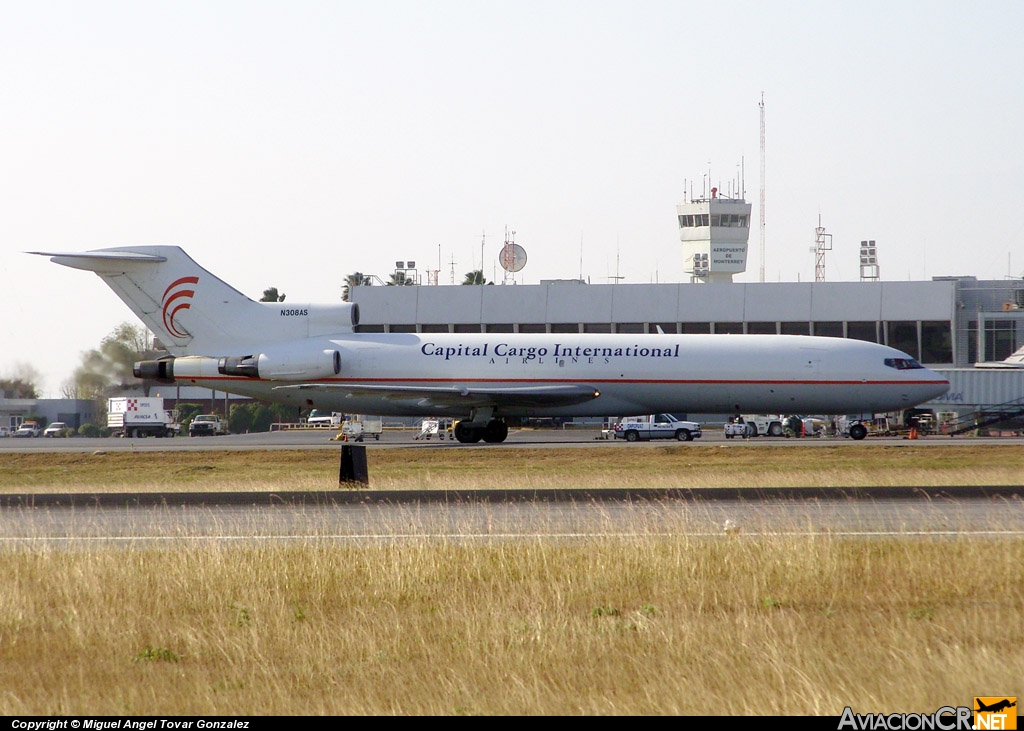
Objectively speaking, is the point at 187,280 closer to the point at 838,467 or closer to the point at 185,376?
the point at 185,376

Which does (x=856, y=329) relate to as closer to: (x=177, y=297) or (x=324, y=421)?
(x=324, y=421)

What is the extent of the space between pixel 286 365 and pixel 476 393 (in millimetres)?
7494

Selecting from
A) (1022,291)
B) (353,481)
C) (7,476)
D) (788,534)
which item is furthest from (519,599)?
(1022,291)

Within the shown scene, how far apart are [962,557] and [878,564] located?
1.04 meters

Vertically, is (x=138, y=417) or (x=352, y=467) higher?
(x=352, y=467)

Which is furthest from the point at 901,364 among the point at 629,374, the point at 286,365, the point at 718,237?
the point at 718,237

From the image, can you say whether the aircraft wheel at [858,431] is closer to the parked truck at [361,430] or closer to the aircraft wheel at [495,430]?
the aircraft wheel at [495,430]

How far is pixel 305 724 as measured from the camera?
23.3 feet

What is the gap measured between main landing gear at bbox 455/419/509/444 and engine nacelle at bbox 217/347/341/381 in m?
5.32

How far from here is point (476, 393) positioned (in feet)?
138

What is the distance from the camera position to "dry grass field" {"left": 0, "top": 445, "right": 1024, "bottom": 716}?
25.0ft

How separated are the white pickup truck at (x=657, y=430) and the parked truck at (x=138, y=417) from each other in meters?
32.0

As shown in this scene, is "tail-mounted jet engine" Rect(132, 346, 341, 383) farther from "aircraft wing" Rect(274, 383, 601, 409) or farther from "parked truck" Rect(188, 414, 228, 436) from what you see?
"parked truck" Rect(188, 414, 228, 436)

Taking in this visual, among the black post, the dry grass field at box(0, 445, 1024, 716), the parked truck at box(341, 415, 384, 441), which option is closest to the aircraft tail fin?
the parked truck at box(341, 415, 384, 441)
